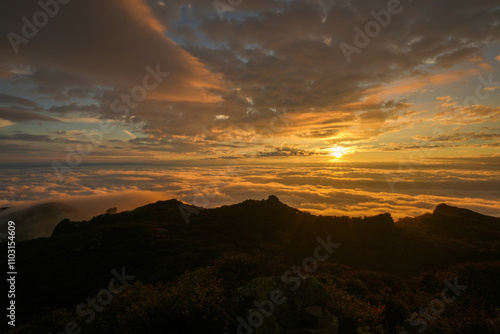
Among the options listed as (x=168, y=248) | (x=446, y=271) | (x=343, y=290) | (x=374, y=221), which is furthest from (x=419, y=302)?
(x=168, y=248)

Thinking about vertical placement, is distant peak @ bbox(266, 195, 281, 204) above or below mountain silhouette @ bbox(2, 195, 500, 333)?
above

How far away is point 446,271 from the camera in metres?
38.8

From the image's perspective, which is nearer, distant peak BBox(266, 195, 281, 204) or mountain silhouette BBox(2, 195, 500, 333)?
mountain silhouette BBox(2, 195, 500, 333)

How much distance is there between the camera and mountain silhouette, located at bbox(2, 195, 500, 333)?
2205cm

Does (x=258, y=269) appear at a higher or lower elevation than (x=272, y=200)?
lower

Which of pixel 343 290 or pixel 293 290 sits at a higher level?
pixel 293 290

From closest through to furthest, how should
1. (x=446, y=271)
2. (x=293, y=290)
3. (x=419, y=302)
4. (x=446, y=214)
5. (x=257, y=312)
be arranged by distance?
(x=257, y=312) < (x=293, y=290) < (x=419, y=302) < (x=446, y=271) < (x=446, y=214)

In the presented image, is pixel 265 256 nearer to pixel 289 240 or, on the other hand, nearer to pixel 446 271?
pixel 289 240

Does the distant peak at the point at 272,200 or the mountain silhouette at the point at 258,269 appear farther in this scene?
the distant peak at the point at 272,200

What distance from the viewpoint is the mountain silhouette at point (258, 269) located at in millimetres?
22047

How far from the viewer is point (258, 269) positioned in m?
34.5

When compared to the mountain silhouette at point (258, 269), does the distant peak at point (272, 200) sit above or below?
above

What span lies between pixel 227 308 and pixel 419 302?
21.6 metres

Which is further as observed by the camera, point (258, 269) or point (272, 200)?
point (272, 200)
